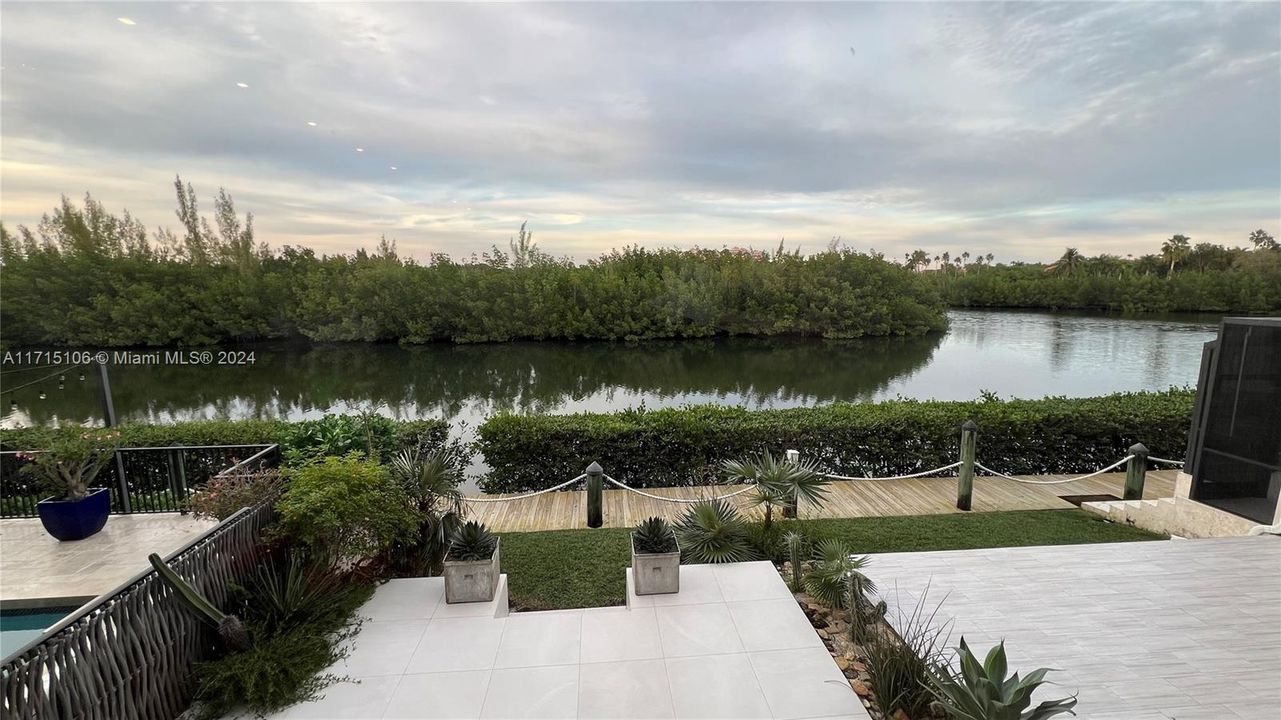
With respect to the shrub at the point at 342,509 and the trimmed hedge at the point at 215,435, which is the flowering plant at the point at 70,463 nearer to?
the trimmed hedge at the point at 215,435

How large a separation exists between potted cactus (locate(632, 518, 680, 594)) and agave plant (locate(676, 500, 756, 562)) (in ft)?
2.81

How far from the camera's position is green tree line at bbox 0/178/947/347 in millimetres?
27344

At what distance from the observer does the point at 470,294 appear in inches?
1243

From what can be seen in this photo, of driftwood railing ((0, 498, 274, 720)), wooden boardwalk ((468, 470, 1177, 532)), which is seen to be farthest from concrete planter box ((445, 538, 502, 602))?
wooden boardwalk ((468, 470, 1177, 532))

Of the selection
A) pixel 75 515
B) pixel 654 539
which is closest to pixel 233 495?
pixel 654 539

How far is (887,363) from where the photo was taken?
24984mm

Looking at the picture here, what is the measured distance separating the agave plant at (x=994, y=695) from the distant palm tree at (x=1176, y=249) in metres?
61.4

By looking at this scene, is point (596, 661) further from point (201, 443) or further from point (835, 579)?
point (201, 443)

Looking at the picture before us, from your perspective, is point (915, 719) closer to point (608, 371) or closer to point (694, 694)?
point (694, 694)

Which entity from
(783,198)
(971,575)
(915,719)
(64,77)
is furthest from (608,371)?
(915,719)

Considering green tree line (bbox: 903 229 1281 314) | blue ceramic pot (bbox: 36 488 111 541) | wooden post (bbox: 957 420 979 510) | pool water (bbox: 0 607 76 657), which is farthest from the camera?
green tree line (bbox: 903 229 1281 314)

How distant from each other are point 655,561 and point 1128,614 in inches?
156

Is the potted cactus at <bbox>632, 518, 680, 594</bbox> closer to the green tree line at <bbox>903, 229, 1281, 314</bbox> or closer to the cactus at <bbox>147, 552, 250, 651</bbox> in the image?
the cactus at <bbox>147, 552, 250, 651</bbox>

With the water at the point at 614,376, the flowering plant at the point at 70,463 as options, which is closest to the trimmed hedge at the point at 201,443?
the flowering plant at the point at 70,463
